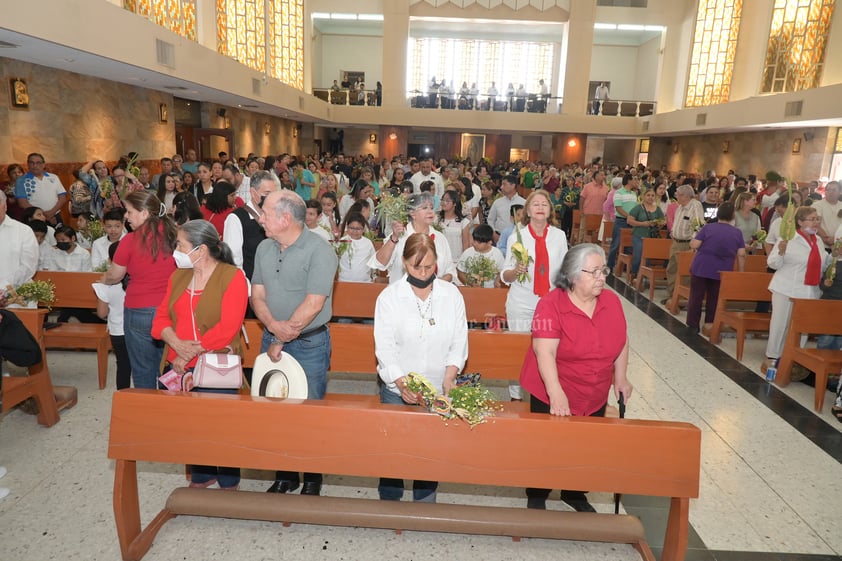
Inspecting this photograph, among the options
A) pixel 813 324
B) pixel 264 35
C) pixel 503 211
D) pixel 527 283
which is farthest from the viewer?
pixel 264 35

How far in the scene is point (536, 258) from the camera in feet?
14.0

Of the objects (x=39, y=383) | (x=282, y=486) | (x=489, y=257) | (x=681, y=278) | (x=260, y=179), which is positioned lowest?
(x=282, y=486)

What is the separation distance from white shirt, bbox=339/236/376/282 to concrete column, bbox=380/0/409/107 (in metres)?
19.0

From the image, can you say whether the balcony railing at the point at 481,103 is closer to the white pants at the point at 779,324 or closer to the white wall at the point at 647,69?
the white wall at the point at 647,69

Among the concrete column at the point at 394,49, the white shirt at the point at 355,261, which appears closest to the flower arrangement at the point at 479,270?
the white shirt at the point at 355,261

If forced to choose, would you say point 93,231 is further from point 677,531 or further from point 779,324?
point 779,324

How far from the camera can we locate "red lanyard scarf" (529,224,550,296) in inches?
167

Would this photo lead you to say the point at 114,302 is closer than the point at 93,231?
Yes

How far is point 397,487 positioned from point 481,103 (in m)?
21.9

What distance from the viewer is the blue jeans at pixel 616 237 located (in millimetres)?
10023

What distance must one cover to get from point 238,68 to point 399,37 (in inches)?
484

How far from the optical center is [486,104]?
76.4ft

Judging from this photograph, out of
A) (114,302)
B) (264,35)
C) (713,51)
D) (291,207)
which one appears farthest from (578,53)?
(291,207)

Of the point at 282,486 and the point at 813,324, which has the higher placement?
the point at 813,324
